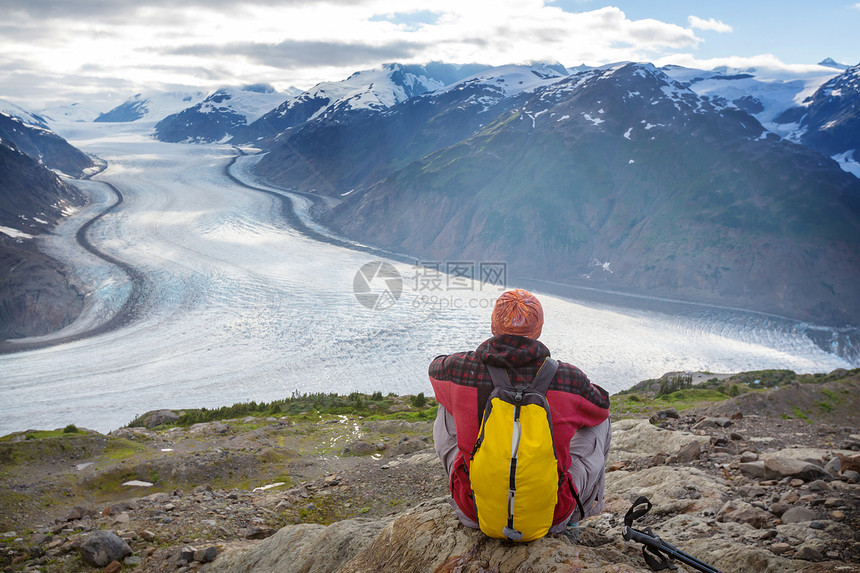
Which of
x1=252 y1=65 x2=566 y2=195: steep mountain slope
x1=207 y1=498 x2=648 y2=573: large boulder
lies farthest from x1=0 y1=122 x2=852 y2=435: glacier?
x1=252 y1=65 x2=566 y2=195: steep mountain slope

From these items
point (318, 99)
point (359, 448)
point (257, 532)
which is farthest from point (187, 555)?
point (318, 99)

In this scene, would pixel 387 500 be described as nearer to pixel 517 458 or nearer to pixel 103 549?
pixel 103 549

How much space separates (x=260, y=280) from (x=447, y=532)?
1837 inches

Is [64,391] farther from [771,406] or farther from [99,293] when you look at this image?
[771,406]

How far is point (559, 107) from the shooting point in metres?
82.2

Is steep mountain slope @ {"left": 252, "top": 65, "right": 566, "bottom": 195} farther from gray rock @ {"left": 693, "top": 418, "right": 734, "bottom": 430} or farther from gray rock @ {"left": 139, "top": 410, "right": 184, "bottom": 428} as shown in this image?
gray rock @ {"left": 693, "top": 418, "right": 734, "bottom": 430}

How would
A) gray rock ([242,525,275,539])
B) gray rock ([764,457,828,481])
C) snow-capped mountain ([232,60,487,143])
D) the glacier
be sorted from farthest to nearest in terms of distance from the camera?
snow-capped mountain ([232,60,487,143])
the glacier
gray rock ([242,525,275,539])
gray rock ([764,457,828,481])

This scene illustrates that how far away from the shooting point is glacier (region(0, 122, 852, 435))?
99.0 ft

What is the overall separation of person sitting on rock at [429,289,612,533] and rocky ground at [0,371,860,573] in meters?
0.45

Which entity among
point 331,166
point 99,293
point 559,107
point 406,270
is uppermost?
point 559,107

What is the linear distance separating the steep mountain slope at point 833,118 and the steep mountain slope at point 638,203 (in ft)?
68.9

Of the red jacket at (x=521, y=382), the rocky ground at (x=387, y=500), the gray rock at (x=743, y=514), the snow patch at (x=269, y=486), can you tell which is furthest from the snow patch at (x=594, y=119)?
the red jacket at (x=521, y=382)

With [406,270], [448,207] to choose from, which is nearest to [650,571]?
[406,270]

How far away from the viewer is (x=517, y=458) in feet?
10.6
